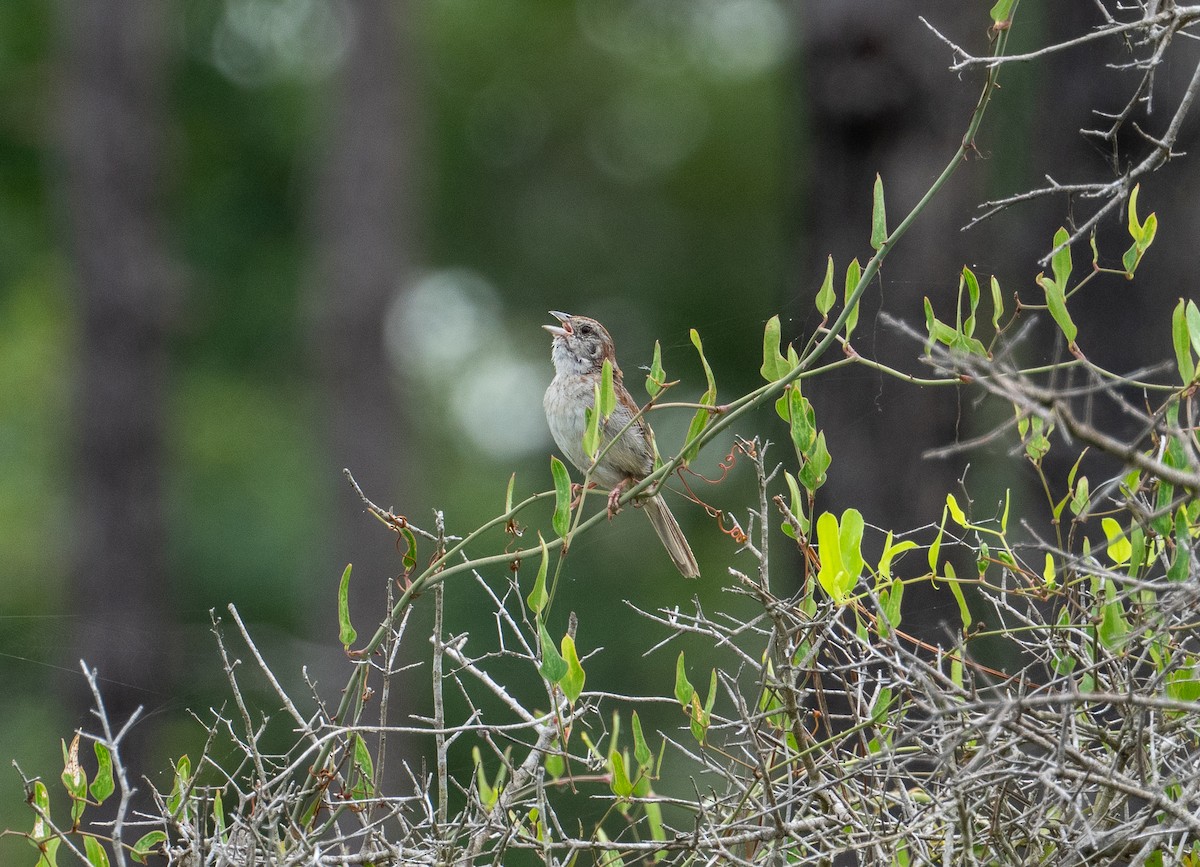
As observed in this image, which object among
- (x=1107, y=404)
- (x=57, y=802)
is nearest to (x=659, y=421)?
(x=1107, y=404)

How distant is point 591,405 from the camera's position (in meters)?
4.38

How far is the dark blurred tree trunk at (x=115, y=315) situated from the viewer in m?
10.6

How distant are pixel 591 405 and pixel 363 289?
319 inches

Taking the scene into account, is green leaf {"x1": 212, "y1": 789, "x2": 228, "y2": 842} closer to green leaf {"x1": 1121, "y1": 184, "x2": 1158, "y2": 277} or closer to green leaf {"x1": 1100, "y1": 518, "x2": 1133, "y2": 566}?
green leaf {"x1": 1100, "y1": 518, "x2": 1133, "y2": 566}

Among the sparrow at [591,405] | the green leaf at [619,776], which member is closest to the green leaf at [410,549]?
the green leaf at [619,776]

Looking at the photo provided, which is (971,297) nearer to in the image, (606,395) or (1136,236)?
(1136,236)

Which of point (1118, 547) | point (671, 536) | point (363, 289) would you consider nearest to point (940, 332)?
point (1118, 547)

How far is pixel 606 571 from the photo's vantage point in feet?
53.4

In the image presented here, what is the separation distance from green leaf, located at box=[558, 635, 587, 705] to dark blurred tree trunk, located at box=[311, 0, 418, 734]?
9258 millimetres

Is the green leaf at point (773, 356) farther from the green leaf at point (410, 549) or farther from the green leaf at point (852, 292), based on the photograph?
the green leaf at point (410, 549)

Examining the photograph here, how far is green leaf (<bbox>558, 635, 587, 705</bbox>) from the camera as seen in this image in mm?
2201

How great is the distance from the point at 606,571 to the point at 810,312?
13347 mm

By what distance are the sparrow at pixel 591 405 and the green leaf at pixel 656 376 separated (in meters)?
1.64

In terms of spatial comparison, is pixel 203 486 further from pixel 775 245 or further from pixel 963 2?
pixel 963 2
